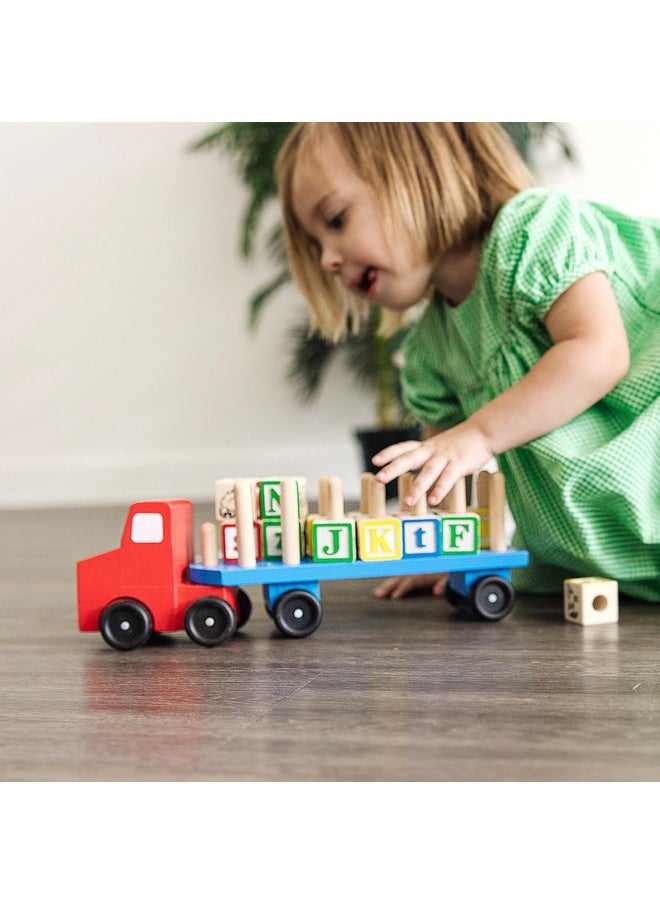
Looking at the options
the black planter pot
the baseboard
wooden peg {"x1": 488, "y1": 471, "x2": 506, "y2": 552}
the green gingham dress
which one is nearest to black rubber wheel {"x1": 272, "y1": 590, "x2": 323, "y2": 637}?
wooden peg {"x1": 488, "y1": 471, "x2": 506, "y2": 552}

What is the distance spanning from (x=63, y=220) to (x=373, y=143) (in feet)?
7.16

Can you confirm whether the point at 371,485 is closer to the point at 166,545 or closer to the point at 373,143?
the point at 166,545

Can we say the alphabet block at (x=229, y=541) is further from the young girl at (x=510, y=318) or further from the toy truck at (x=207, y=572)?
the young girl at (x=510, y=318)

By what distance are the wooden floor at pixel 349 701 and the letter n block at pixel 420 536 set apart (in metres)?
0.08

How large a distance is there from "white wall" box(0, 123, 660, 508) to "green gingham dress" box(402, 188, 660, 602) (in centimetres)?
196

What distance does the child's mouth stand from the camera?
1.35 meters

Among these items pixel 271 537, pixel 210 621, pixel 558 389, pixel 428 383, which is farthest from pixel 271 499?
pixel 428 383

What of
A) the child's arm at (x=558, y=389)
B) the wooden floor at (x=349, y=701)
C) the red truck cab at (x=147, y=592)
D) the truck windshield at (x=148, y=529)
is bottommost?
the wooden floor at (x=349, y=701)

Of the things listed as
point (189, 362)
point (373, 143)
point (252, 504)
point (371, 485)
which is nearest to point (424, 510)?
point (371, 485)

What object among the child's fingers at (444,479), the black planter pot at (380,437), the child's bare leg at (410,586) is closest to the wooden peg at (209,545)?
the child's fingers at (444,479)

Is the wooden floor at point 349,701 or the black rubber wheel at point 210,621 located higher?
A: the black rubber wheel at point 210,621

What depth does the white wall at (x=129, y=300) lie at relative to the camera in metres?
3.22

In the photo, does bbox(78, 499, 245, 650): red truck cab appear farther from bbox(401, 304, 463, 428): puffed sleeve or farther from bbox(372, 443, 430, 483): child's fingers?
bbox(401, 304, 463, 428): puffed sleeve

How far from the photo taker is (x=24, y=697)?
2.63 feet
